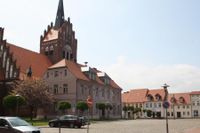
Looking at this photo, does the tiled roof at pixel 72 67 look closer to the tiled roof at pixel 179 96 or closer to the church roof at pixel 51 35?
the church roof at pixel 51 35

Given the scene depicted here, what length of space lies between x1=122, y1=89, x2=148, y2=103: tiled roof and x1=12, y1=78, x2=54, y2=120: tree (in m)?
58.3

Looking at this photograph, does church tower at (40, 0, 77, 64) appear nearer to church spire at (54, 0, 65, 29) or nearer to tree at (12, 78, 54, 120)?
church spire at (54, 0, 65, 29)

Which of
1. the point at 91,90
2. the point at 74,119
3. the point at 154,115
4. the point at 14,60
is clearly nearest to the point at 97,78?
the point at 91,90

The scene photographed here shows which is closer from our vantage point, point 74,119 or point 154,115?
point 74,119

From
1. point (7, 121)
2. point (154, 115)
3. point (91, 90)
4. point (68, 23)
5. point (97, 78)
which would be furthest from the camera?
point (154, 115)

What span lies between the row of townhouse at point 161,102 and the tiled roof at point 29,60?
45056 mm

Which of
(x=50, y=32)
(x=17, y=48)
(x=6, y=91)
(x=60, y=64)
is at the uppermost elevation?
(x=50, y=32)

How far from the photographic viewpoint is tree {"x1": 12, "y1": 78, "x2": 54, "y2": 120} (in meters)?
47.2

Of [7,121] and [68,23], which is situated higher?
[68,23]

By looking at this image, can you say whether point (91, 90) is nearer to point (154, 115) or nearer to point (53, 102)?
point (53, 102)

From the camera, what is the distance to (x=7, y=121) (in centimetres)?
1791

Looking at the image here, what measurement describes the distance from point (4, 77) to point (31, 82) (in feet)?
33.4

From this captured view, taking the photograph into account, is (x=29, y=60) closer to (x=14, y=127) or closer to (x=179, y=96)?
(x=14, y=127)

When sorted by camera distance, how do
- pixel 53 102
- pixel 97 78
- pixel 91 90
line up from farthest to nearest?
pixel 97 78, pixel 91 90, pixel 53 102
